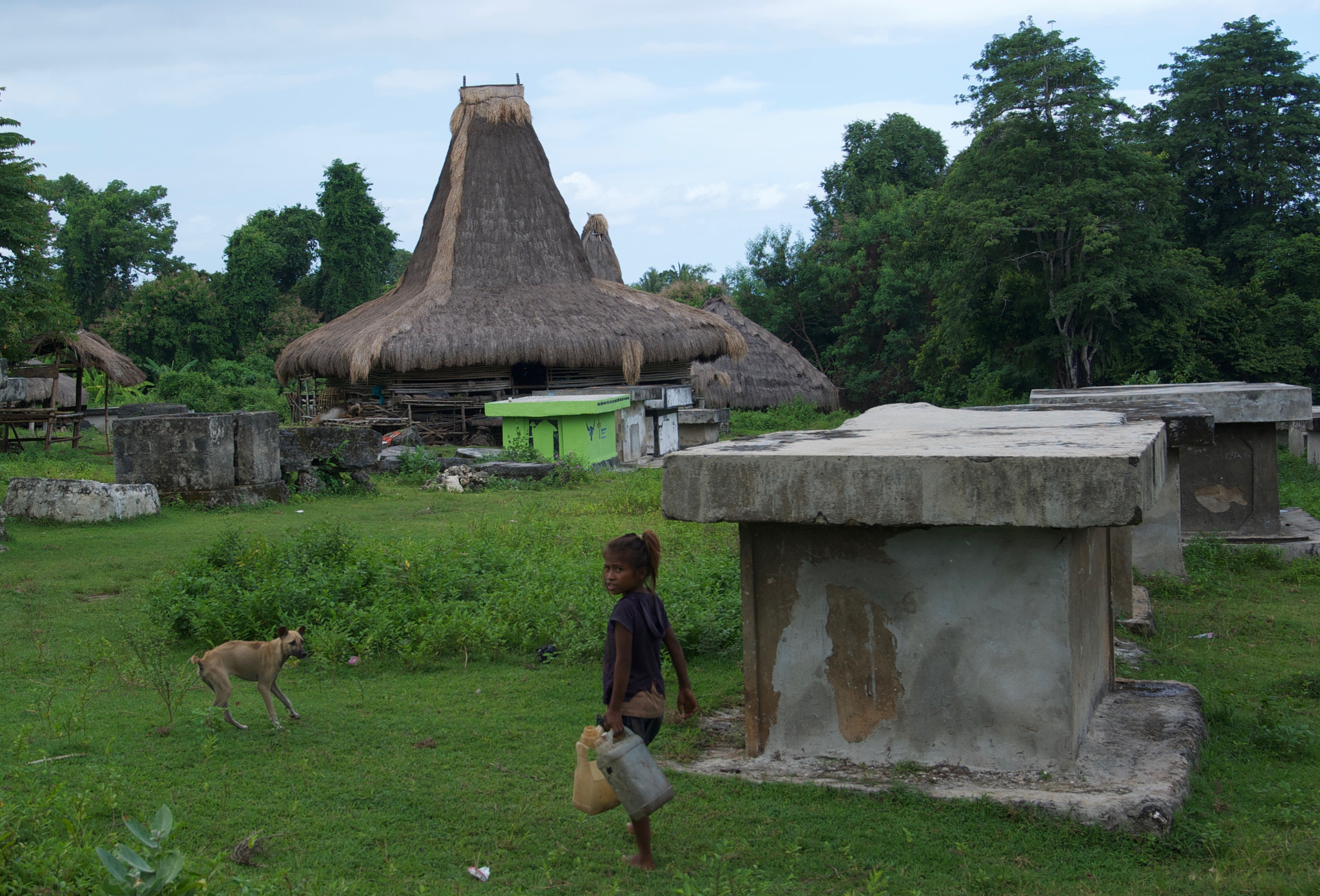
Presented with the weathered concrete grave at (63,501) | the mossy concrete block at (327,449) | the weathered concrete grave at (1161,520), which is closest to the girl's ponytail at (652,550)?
the weathered concrete grave at (1161,520)

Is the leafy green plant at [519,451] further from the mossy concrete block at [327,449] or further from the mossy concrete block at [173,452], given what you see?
the mossy concrete block at [173,452]

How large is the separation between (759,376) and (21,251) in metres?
22.0

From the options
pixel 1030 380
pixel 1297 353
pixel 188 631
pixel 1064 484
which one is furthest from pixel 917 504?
pixel 1030 380

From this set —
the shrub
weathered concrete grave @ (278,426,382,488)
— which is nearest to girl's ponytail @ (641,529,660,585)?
weathered concrete grave @ (278,426,382,488)

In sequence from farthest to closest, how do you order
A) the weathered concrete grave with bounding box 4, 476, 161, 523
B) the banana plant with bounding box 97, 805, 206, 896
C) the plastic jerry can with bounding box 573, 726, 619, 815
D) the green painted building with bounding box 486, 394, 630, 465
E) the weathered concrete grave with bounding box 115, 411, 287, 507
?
the green painted building with bounding box 486, 394, 630, 465
the weathered concrete grave with bounding box 115, 411, 287, 507
the weathered concrete grave with bounding box 4, 476, 161, 523
the plastic jerry can with bounding box 573, 726, 619, 815
the banana plant with bounding box 97, 805, 206, 896

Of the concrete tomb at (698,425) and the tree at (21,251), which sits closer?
the tree at (21,251)

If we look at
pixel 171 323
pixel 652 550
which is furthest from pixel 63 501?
pixel 171 323

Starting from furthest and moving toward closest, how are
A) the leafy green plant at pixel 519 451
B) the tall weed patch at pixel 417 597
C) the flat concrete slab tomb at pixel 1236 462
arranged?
the leafy green plant at pixel 519 451 < the flat concrete slab tomb at pixel 1236 462 < the tall weed patch at pixel 417 597

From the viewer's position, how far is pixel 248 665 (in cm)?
429

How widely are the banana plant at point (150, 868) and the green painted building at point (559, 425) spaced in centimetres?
1247

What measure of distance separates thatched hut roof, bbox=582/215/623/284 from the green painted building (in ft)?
48.3

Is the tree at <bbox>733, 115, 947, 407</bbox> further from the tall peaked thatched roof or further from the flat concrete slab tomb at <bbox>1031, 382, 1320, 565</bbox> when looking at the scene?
the flat concrete slab tomb at <bbox>1031, 382, 1320, 565</bbox>

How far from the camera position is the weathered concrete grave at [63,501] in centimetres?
974

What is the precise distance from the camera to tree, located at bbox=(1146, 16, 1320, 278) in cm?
2173
